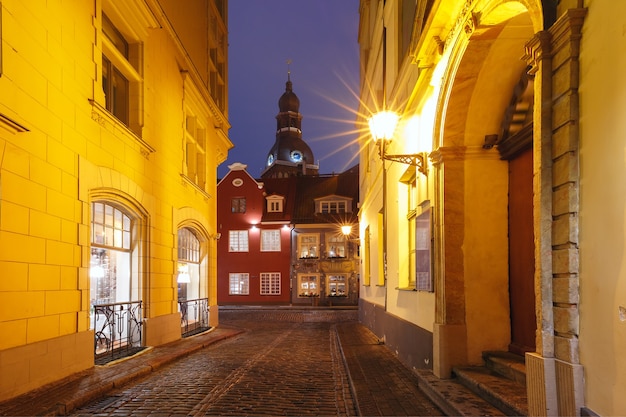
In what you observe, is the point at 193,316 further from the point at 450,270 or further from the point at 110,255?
the point at 450,270

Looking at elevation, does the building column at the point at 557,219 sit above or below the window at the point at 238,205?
below

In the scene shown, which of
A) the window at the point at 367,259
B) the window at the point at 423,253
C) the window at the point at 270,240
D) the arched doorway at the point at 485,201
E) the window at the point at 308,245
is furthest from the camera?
the window at the point at 270,240

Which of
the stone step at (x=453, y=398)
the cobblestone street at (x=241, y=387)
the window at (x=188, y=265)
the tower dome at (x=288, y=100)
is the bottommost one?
the cobblestone street at (x=241, y=387)

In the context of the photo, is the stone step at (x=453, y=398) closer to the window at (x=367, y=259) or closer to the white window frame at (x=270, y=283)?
the window at (x=367, y=259)

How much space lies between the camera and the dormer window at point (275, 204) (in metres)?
38.8

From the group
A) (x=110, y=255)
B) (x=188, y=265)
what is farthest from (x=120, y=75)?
Answer: (x=188, y=265)

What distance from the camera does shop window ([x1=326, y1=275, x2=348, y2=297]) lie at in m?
37.5

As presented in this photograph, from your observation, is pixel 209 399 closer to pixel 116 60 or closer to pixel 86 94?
pixel 86 94

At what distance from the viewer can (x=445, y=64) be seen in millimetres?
7930

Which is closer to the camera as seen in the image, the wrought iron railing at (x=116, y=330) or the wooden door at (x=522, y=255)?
the wooden door at (x=522, y=255)

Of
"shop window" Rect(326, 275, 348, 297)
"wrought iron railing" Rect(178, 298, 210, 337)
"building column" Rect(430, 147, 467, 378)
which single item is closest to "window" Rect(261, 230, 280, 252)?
"shop window" Rect(326, 275, 348, 297)

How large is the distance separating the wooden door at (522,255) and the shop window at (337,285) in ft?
99.8

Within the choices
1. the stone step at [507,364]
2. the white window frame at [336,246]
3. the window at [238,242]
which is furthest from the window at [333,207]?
the stone step at [507,364]

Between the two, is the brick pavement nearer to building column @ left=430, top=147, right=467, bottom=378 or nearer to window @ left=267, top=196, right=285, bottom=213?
building column @ left=430, top=147, right=467, bottom=378
